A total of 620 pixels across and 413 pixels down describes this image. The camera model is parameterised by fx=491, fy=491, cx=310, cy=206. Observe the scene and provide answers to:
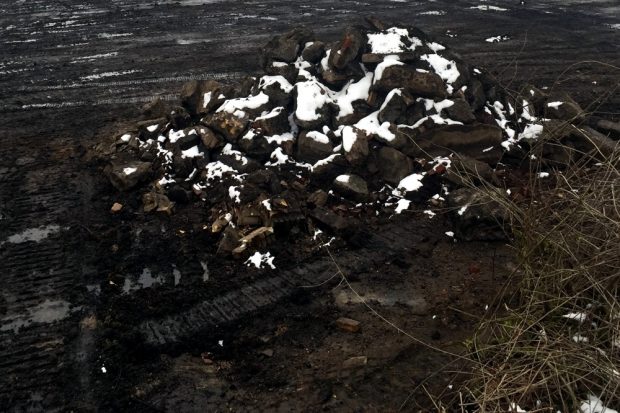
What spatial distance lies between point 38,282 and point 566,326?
5.01m

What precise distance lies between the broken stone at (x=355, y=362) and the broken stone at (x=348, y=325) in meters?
0.34

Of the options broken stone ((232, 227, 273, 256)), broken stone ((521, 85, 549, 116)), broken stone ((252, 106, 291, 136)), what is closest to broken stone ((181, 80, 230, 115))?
broken stone ((252, 106, 291, 136))

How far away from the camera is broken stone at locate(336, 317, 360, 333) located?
448 cm

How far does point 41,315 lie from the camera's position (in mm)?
4785

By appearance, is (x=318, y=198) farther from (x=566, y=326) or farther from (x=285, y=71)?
(x=566, y=326)

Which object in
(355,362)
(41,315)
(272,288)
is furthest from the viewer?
(272,288)

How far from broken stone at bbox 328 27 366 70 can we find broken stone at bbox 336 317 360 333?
14.3ft

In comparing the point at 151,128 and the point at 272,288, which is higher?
the point at 151,128

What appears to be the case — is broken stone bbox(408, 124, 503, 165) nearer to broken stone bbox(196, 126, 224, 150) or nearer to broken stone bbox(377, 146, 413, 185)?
broken stone bbox(377, 146, 413, 185)

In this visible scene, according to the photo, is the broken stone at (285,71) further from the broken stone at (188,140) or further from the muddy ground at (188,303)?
the muddy ground at (188,303)

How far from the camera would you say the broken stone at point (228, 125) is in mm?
6934

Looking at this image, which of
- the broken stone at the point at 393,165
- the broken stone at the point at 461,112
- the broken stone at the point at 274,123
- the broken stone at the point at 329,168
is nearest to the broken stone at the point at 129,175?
the broken stone at the point at 274,123

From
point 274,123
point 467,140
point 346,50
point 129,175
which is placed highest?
point 346,50

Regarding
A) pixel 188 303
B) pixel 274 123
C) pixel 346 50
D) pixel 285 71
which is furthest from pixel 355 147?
pixel 188 303
